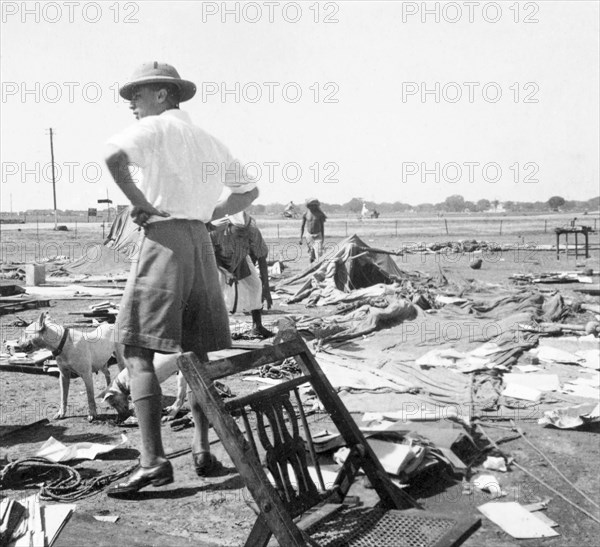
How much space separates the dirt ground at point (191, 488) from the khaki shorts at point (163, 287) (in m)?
0.86

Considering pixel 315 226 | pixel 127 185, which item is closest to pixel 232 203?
pixel 127 185

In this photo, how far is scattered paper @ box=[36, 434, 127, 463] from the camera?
4688mm

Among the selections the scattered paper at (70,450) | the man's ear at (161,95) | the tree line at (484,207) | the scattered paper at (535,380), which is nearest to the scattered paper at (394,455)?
the scattered paper at (70,450)

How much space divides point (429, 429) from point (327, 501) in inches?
79.6

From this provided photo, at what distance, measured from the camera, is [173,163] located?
152 inches

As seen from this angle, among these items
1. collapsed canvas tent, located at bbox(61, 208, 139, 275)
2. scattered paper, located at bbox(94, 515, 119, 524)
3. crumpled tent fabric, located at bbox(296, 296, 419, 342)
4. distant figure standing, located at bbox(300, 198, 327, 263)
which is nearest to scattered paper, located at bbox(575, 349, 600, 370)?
crumpled tent fabric, located at bbox(296, 296, 419, 342)

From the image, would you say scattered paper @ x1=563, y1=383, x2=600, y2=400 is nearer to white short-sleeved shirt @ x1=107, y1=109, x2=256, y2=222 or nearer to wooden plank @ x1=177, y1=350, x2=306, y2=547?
white short-sleeved shirt @ x1=107, y1=109, x2=256, y2=222

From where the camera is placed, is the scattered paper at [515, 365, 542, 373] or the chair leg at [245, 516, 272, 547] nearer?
the chair leg at [245, 516, 272, 547]

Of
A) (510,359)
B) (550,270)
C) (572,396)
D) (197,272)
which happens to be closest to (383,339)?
(510,359)

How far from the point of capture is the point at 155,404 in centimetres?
384

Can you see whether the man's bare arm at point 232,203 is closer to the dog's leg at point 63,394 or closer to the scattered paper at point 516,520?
the scattered paper at point 516,520

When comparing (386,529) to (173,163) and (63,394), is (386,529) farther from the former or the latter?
(63,394)

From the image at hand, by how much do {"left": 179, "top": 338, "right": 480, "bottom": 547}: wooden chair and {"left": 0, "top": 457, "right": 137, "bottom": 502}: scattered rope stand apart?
158 centimetres

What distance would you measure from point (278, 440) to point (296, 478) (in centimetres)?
18
